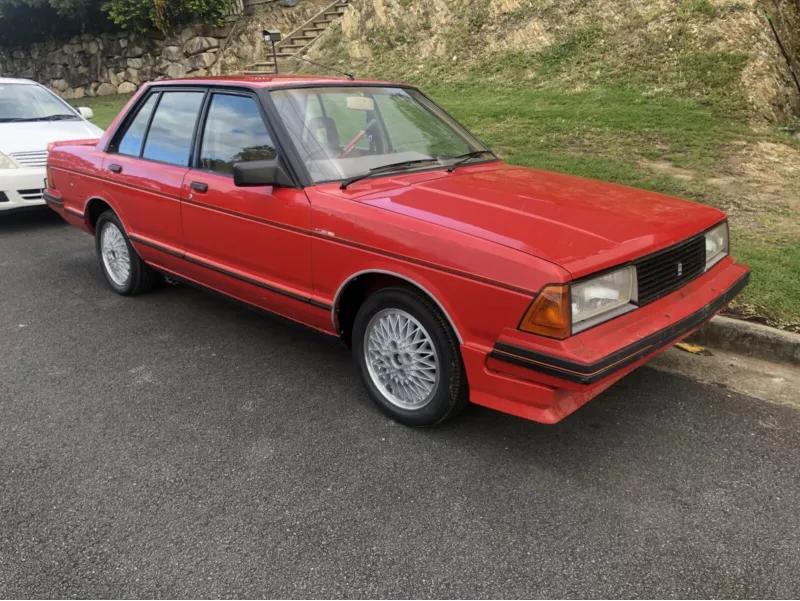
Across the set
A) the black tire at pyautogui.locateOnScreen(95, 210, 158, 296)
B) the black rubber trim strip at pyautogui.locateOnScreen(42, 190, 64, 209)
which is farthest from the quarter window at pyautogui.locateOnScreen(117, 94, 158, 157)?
the black rubber trim strip at pyautogui.locateOnScreen(42, 190, 64, 209)

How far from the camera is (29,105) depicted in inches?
322

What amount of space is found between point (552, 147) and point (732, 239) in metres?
3.41

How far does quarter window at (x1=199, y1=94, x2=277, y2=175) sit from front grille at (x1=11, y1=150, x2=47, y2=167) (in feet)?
13.0

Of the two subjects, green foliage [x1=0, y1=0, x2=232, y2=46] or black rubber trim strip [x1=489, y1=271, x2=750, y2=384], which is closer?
black rubber trim strip [x1=489, y1=271, x2=750, y2=384]

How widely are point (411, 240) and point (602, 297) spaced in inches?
33.7

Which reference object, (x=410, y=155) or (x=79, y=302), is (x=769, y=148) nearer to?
(x=410, y=155)

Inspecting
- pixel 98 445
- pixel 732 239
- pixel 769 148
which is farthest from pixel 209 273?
pixel 769 148

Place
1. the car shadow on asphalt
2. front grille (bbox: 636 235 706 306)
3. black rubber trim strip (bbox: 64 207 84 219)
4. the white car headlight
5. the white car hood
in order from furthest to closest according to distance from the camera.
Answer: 1. the car shadow on asphalt
2. the white car hood
3. black rubber trim strip (bbox: 64 207 84 219)
4. front grille (bbox: 636 235 706 306)
5. the white car headlight

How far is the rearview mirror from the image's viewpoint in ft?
13.0

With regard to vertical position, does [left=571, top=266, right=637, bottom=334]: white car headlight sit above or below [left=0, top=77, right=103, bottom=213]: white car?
below

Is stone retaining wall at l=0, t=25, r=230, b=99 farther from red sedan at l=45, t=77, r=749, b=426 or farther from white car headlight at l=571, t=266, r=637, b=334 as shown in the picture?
white car headlight at l=571, t=266, r=637, b=334

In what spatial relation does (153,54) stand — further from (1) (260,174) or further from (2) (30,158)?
(1) (260,174)

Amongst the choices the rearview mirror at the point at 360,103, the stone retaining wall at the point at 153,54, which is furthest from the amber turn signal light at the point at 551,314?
the stone retaining wall at the point at 153,54

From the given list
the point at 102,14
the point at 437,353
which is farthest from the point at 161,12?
the point at 437,353
